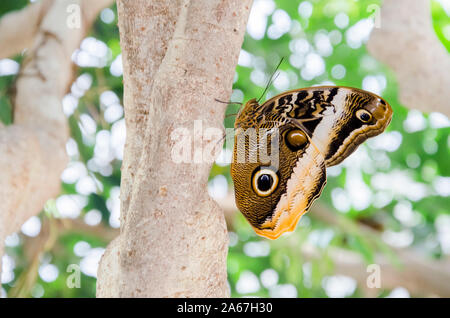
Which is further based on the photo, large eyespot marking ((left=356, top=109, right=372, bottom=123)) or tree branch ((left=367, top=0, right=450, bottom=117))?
tree branch ((left=367, top=0, right=450, bottom=117))

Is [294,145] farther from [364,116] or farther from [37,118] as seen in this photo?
[37,118]

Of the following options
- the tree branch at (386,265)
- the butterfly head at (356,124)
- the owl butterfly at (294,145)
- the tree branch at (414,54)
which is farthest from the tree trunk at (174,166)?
the tree branch at (386,265)

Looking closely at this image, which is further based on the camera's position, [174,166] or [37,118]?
[37,118]

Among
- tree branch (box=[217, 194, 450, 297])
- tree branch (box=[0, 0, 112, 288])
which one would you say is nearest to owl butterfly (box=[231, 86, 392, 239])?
tree branch (box=[0, 0, 112, 288])

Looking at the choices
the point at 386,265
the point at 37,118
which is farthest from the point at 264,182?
the point at 386,265

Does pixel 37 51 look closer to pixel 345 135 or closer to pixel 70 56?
pixel 70 56

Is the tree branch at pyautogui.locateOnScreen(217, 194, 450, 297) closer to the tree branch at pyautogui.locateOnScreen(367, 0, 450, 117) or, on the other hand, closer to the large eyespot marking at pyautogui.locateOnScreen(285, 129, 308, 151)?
the tree branch at pyautogui.locateOnScreen(367, 0, 450, 117)

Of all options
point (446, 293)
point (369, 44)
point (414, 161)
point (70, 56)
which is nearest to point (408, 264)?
point (446, 293)
